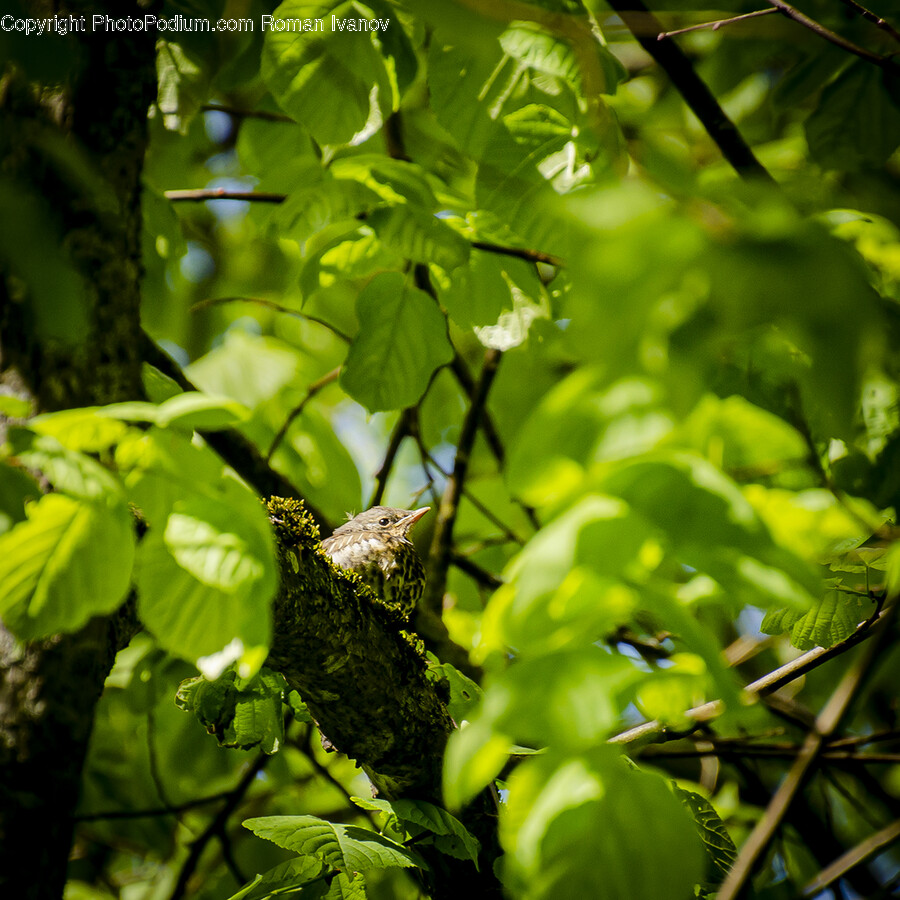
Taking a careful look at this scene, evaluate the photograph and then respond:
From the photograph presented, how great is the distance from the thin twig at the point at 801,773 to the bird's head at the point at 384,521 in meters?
2.59

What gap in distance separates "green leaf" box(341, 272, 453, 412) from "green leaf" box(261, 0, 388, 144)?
38cm

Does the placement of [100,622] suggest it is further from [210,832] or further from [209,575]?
[210,832]

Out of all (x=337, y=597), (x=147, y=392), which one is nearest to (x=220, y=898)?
(x=337, y=597)

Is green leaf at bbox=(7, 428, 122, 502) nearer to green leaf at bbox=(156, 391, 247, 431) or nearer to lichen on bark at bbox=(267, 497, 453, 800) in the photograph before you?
green leaf at bbox=(156, 391, 247, 431)

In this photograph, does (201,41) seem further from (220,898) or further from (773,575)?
(220,898)

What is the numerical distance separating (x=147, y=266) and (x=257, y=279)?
123 inches

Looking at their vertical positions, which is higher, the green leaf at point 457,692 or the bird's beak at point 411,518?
the green leaf at point 457,692

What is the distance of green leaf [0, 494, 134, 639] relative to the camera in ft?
→ 2.98

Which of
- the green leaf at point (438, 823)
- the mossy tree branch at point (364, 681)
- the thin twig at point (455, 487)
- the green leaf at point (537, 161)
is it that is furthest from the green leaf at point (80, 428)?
the thin twig at point (455, 487)

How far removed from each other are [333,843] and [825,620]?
1.21m

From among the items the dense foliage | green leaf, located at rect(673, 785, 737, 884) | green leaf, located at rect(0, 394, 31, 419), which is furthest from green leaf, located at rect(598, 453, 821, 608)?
green leaf, located at rect(673, 785, 737, 884)

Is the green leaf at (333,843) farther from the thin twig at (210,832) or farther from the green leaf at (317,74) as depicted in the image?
the green leaf at (317,74)

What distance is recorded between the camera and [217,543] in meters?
0.89

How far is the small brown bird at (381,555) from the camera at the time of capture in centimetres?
319
